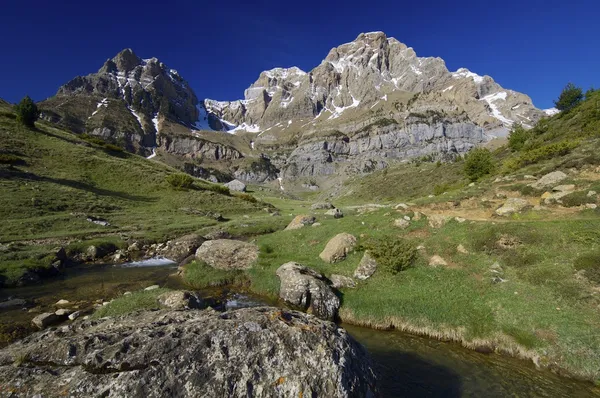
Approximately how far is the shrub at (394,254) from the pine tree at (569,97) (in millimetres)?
100114

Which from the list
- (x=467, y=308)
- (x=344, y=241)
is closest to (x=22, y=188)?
(x=344, y=241)

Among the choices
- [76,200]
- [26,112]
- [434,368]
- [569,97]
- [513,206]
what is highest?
[569,97]

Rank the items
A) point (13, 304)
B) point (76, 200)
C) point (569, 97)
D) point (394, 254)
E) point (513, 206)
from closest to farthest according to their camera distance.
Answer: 1. point (13, 304)
2. point (394, 254)
3. point (513, 206)
4. point (76, 200)
5. point (569, 97)

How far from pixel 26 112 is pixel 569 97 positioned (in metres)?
158

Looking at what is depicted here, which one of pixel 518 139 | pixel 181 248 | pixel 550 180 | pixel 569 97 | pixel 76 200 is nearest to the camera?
pixel 550 180

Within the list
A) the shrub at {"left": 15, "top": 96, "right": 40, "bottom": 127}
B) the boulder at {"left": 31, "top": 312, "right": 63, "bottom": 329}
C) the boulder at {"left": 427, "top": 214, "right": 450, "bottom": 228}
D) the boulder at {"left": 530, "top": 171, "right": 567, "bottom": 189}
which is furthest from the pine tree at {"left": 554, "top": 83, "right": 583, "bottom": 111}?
the shrub at {"left": 15, "top": 96, "right": 40, "bottom": 127}

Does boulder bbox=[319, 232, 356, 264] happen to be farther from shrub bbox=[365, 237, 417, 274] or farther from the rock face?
the rock face

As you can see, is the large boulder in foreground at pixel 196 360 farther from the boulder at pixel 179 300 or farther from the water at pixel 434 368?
the boulder at pixel 179 300

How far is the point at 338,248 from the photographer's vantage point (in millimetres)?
26891

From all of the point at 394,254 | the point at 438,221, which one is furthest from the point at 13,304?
the point at 438,221

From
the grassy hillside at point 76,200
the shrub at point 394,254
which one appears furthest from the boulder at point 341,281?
the grassy hillside at point 76,200

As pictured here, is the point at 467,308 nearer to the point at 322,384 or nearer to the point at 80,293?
the point at 322,384

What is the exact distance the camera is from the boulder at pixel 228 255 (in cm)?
2902

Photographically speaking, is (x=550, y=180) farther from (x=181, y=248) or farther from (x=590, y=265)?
(x=181, y=248)
